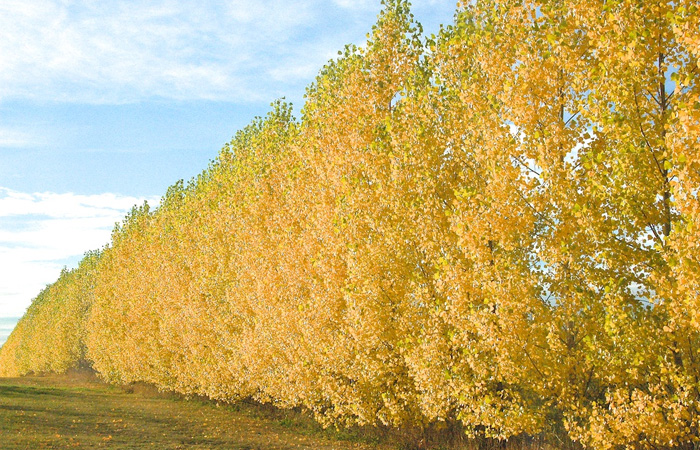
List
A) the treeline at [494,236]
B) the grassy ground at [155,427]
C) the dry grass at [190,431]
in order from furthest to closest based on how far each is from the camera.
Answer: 1. the grassy ground at [155,427]
2. the dry grass at [190,431]
3. the treeline at [494,236]

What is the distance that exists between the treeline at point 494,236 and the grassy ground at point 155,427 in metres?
1.95

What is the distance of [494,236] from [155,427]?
62.4 feet

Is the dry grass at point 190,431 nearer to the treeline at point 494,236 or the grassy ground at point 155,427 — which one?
the grassy ground at point 155,427

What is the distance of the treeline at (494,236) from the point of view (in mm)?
10891

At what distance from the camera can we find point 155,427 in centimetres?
2525

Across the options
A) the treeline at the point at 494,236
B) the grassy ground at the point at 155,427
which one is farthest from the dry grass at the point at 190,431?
the treeline at the point at 494,236

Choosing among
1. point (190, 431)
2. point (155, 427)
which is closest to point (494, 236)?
point (190, 431)

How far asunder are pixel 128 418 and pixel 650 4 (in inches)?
1088

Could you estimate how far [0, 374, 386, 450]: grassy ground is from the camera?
2039 cm

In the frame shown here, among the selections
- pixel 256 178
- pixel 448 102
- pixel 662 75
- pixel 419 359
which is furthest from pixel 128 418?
pixel 662 75

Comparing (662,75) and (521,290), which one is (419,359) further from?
(662,75)

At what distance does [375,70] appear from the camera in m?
19.5

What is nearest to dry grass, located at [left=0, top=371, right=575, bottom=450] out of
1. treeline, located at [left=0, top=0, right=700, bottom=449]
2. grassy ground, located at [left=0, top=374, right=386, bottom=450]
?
grassy ground, located at [left=0, top=374, right=386, bottom=450]

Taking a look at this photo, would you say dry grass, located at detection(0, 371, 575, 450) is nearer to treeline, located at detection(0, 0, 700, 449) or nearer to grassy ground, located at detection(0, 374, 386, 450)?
grassy ground, located at detection(0, 374, 386, 450)
